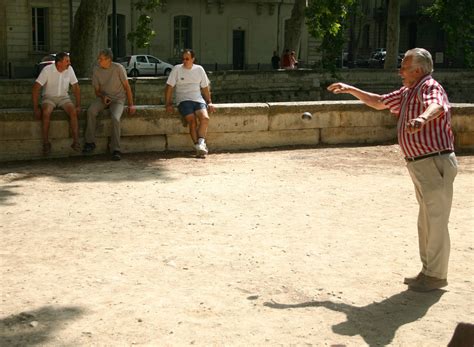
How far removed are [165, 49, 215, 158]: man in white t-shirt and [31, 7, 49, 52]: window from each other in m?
25.6

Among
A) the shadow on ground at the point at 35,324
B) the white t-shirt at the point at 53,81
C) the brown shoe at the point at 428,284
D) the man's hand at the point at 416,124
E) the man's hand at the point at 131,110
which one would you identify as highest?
the white t-shirt at the point at 53,81

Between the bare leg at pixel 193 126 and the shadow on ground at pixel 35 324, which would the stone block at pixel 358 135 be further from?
the shadow on ground at pixel 35 324

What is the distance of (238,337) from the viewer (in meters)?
4.73

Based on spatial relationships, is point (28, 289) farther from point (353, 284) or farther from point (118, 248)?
point (353, 284)

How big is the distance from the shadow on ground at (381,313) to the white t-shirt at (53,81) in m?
6.54

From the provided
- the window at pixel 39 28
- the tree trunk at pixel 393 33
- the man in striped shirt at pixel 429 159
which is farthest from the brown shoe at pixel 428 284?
the window at pixel 39 28

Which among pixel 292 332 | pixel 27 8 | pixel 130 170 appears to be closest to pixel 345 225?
pixel 292 332

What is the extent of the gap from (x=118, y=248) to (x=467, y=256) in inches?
112

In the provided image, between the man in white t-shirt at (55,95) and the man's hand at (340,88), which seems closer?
the man's hand at (340,88)

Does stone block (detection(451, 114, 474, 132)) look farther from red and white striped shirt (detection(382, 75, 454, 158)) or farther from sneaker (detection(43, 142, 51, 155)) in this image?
red and white striped shirt (detection(382, 75, 454, 158))

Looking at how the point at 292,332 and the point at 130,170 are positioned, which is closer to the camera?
the point at 292,332

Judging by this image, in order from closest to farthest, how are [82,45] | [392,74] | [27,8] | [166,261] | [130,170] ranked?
[166,261] < [130,170] < [82,45] < [392,74] < [27,8]

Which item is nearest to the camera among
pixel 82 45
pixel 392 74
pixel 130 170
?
pixel 130 170

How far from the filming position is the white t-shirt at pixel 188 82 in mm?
11727
